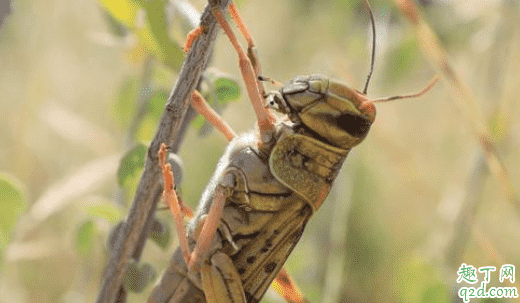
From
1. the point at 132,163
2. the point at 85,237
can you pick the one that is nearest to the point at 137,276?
the point at 132,163

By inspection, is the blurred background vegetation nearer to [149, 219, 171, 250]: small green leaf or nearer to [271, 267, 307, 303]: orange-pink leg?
[149, 219, 171, 250]: small green leaf

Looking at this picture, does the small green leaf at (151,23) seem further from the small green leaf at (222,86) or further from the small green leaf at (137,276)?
the small green leaf at (137,276)

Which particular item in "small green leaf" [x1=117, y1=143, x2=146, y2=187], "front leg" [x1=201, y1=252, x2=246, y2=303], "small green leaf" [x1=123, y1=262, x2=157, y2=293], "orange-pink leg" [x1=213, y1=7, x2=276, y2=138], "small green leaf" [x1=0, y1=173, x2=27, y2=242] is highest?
"orange-pink leg" [x1=213, y1=7, x2=276, y2=138]

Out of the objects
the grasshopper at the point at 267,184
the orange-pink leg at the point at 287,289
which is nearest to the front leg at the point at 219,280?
the grasshopper at the point at 267,184

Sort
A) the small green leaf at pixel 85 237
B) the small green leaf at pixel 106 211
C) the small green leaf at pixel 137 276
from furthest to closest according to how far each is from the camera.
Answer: the small green leaf at pixel 85 237, the small green leaf at pixel 106 211, the small green leaf at pixel 137 276

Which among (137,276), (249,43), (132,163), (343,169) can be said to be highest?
(343,169)

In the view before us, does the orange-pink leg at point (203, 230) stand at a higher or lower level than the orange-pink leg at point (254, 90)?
lower

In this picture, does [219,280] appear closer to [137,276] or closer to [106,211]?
[137,276]

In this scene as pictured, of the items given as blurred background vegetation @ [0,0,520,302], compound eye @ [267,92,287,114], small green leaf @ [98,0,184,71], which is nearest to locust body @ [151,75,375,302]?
compound eye @ [267,92,287,114]
